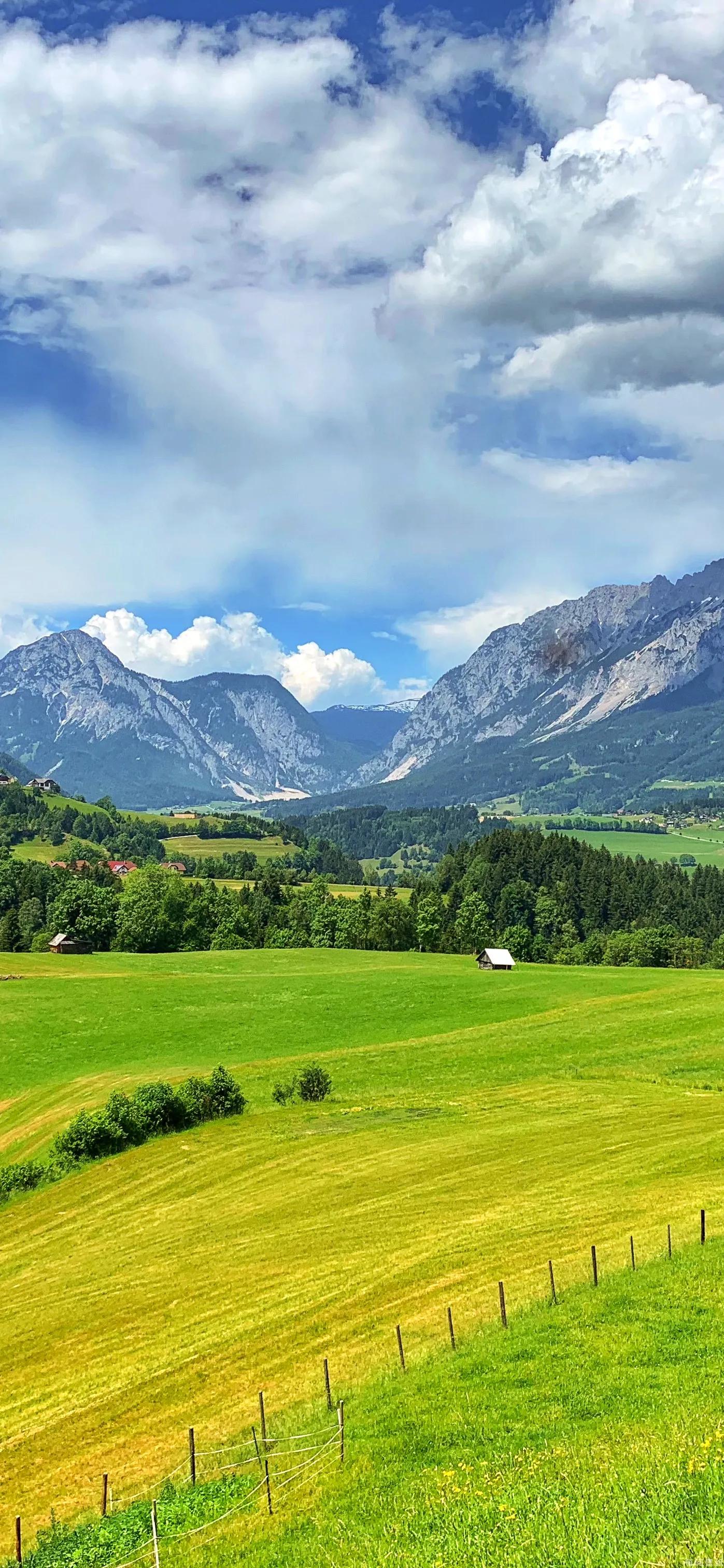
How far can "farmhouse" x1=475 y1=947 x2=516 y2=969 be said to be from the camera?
132875 millimetres

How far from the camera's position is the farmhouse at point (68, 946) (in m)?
152

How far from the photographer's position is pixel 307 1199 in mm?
46406

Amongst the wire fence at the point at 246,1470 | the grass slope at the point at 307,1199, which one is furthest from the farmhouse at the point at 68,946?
the wire fence at the point at 246,1470

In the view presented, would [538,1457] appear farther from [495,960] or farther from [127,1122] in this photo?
[495,960]

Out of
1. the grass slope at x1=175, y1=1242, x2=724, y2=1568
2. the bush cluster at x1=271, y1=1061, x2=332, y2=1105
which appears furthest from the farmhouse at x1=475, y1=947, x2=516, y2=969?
the grass slope at x1=175, y1=1242, x2=724, y2=1568

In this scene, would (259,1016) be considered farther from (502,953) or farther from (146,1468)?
(146,1468)

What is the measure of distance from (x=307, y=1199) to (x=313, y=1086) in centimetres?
2236

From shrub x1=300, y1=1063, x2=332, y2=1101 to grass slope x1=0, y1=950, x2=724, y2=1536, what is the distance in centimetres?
119

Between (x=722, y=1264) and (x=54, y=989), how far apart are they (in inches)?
3820

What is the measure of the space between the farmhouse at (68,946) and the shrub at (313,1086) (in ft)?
302

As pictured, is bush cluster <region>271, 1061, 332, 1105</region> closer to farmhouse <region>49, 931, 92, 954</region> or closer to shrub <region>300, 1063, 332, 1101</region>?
shrub <region>300, 1063, 332, 1101</region>

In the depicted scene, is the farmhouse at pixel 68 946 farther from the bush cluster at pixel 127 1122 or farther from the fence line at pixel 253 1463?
the fence line at pixel 253 1463

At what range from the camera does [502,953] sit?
136 meters

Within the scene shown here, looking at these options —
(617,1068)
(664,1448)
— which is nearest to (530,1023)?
(617,1068)
